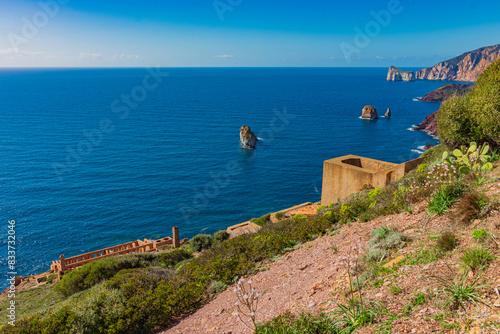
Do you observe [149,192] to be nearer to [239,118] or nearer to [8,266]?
[8,266]

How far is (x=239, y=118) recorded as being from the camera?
318 feet

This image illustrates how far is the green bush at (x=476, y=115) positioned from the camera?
11898 mm

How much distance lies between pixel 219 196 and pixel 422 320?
43897 mm

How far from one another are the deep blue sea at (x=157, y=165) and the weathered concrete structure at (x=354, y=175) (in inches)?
886

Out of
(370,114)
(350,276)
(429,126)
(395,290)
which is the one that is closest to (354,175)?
(350,276)

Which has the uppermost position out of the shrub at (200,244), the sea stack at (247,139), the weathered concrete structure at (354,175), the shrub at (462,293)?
the shrub at (462,293)

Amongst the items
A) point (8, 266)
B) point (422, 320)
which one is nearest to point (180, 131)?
point (8, 266)

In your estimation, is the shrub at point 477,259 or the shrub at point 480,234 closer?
the shrub at point 477,259

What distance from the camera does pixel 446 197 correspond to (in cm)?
806

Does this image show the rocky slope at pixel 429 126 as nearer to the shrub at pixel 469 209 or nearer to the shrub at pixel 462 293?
the shrub at pixel 469 209

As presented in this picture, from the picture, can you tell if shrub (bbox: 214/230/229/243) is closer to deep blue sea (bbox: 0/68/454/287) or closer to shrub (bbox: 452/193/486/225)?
deep blue sea (bbox: 0/68/454/287)

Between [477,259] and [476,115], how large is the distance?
959 centimetres

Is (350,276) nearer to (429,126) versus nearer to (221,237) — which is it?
(221,237)

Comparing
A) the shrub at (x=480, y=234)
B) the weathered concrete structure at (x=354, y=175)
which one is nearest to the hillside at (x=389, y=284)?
the shrub at (x=480, y=234)
